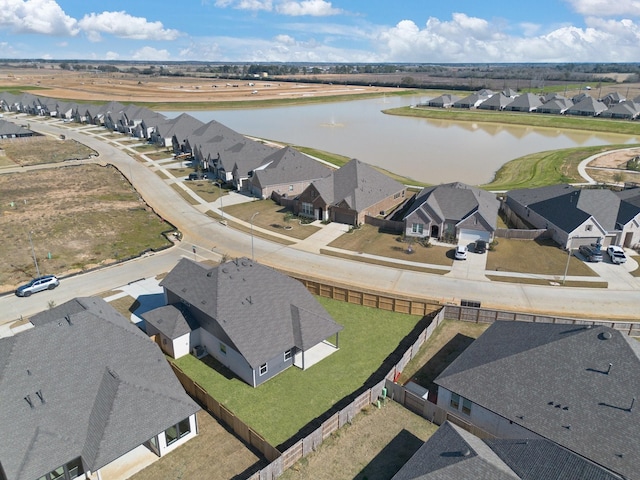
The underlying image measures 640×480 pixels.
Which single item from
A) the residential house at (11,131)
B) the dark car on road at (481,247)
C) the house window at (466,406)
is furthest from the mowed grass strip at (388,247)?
the residential house at (11,131)

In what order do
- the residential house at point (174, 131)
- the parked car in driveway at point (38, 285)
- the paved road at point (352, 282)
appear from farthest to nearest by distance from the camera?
the residential house at point (174, 131)
the parked car in driveway at point (38, 285)
the paved road at point (352, 282)

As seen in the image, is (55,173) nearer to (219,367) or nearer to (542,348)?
(219,367)

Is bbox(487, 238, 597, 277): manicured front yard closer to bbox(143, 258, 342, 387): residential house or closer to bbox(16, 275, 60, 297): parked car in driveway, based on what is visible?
bbox(143, 258, 342, 387): residential house

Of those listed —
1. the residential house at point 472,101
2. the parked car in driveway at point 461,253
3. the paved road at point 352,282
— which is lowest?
the paved road at point 352,282

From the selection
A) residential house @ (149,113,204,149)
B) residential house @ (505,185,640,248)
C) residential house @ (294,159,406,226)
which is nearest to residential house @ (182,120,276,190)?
residential house @ (149,113,204,149)

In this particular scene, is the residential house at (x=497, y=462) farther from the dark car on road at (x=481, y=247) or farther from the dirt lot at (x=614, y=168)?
the dirt lot at (x=614, y=168)

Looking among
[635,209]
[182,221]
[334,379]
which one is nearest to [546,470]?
[334,379]

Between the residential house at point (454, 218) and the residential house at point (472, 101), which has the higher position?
the residential house at point (472, 101)

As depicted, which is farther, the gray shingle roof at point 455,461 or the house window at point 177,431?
the house window at point 177,431

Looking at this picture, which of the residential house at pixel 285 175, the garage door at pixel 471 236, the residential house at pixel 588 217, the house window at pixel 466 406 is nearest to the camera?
the house window at pixel 466 406
